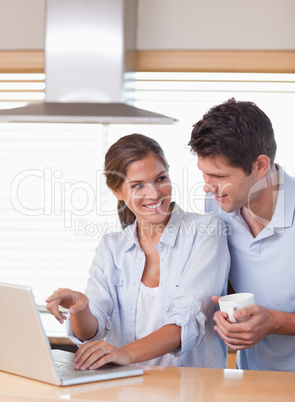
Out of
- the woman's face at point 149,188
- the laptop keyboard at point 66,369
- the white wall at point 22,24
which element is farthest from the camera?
the white wall at point 22,24

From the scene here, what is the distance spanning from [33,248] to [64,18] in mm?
1423

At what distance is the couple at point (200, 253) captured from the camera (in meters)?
1.69

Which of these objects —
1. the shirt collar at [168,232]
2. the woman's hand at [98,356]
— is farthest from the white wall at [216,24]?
the woman's hand at [98,356]

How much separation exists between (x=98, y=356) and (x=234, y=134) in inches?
30.1

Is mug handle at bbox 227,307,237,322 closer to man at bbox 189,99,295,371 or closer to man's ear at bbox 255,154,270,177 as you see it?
man at bbox 189,99,295,371

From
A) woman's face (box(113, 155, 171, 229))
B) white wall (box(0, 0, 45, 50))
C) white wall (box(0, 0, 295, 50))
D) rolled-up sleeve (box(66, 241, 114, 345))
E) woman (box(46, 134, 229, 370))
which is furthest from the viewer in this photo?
white wall (box(0, 0, 45, 50))

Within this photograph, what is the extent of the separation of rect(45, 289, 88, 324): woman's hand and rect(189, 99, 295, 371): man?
1.26 feet

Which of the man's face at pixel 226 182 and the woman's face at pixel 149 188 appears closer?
the man's face at pixel 226 182

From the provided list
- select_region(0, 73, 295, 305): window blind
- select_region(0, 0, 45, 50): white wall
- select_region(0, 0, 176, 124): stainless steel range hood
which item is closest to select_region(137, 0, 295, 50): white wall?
select_region(0, 73, 295, 305): window blind

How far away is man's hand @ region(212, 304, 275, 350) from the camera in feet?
4.92

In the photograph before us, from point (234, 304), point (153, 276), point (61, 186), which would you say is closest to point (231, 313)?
point (234, 304)

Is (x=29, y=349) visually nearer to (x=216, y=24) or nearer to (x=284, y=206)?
(x=284, y=206)

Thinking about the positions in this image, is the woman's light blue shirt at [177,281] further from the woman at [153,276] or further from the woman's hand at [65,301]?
the woman's hand at [65,301]

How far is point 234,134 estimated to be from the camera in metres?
1.72
